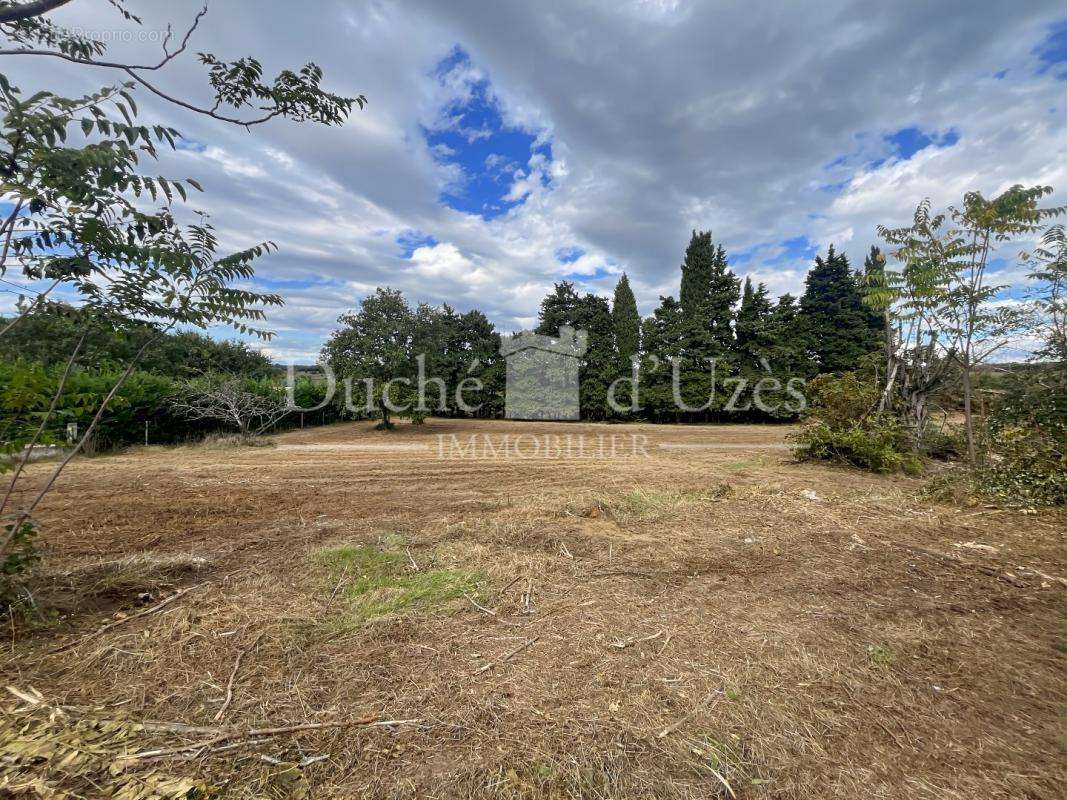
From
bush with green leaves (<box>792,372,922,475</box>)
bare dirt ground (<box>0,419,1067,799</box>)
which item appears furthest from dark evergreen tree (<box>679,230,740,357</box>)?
bare dirt ground (<box>0,419,1067,799</box>)

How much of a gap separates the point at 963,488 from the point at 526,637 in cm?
643

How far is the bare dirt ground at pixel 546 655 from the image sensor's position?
1606mm

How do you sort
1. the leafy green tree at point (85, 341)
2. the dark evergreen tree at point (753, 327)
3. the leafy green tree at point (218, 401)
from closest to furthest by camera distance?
the leafy green tree at point (85, 341)
the leafy green tree at point (218, 401)
the dark evergreen tree at point (753, 327)

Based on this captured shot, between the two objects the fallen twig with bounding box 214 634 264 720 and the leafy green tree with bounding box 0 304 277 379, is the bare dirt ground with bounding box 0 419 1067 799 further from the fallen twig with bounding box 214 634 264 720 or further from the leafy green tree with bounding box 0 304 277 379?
the leafy green tree with bounding box 0 304 277 379

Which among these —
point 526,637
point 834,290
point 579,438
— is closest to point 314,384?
point 579,438

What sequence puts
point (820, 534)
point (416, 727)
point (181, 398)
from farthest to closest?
point (181, 398) < point (820, 534) < point (416, 727)

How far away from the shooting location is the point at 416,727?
5.95ft

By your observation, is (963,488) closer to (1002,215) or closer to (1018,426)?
(1018,426)

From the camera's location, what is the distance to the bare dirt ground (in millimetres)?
1606

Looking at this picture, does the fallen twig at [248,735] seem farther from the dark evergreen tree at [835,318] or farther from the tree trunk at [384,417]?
→ the dark evergreen tree at [835,318]

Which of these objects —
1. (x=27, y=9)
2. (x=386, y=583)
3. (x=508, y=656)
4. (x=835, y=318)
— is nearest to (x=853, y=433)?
(x=508, y=656)

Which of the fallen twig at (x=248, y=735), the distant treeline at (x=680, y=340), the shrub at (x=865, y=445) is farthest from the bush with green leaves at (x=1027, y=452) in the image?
the distant treeline at (x=680, y=340)

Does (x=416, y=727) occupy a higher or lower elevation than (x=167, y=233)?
lower

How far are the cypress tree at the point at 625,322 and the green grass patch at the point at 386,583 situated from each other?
21.9 m
